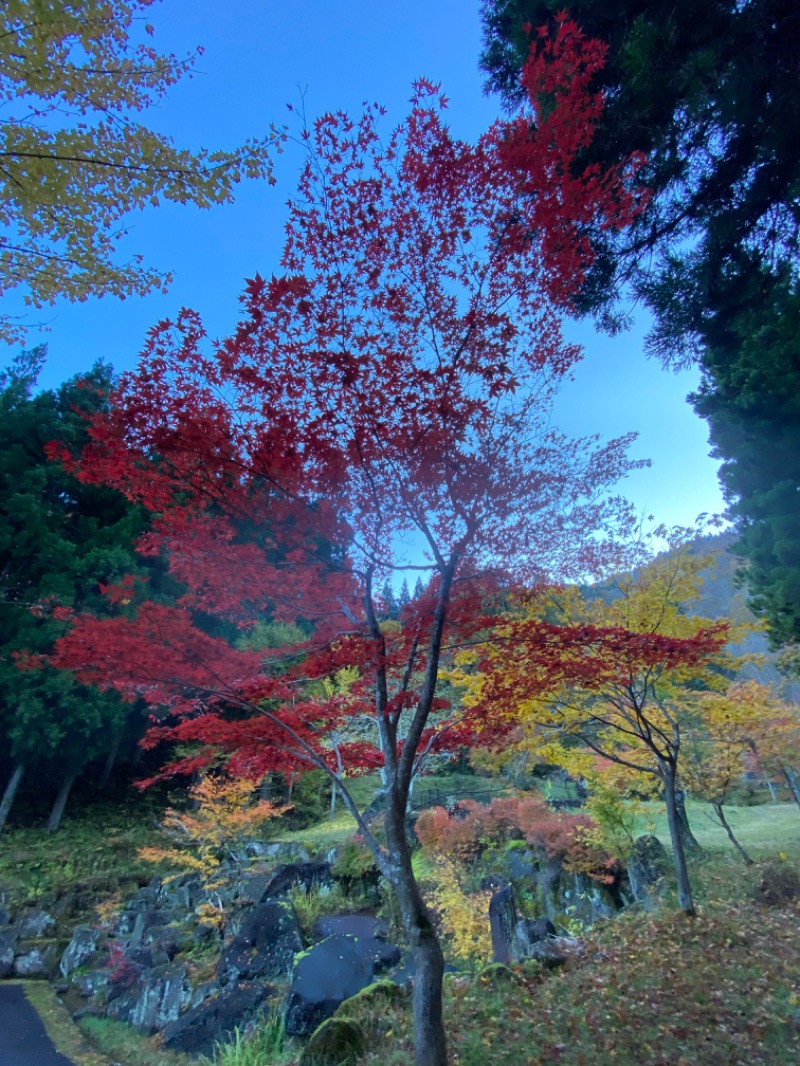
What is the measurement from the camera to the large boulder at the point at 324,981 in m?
5.34

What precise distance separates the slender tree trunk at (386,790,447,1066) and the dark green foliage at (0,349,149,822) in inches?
505

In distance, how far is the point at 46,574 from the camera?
13.6 meters

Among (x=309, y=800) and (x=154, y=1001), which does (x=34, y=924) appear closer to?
(x=154, y=1001)

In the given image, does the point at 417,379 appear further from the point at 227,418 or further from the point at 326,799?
the point at 326,799

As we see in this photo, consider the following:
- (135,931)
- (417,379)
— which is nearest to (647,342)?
(417,379)

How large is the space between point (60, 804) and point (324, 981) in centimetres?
1274

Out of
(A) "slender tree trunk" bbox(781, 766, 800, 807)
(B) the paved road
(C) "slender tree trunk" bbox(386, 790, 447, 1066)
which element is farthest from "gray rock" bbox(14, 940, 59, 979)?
(A) "slender tree trunk" bbox(781, 766, 800, 807)

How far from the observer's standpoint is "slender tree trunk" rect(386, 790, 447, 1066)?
2.91m

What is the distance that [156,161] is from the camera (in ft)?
9.20

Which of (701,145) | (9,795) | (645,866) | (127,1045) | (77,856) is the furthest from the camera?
(9,795)

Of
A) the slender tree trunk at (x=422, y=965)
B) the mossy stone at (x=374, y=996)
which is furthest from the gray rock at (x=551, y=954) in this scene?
the slender tree trunk at (x=422, y=965)

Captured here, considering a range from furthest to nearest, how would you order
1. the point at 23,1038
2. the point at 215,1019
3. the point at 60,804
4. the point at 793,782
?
the point at 793,782
the point at 60,804
the point at 23,1038
the point at 215,1019

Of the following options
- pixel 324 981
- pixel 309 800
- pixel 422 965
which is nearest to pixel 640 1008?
pixel 422 965

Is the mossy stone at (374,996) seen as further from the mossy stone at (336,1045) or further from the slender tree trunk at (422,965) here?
the slender tree trunk at (422,965)
